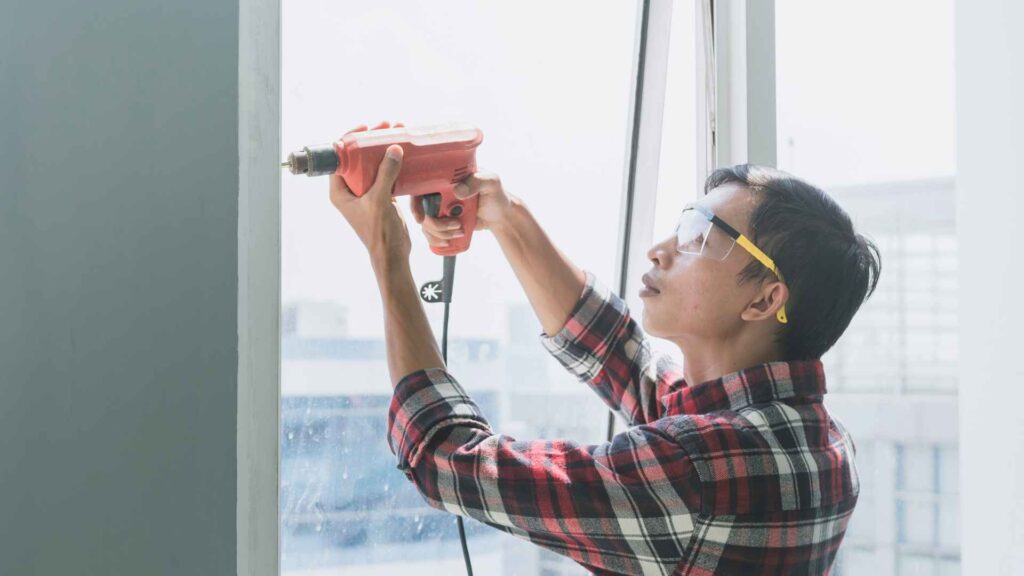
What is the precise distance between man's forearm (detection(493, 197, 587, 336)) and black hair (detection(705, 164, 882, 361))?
31cm

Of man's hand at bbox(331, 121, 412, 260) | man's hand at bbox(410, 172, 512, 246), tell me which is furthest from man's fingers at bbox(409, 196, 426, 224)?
man's hand at bbox(331, 121, 412, 260)

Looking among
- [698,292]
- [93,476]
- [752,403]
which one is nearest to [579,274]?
[698,292]

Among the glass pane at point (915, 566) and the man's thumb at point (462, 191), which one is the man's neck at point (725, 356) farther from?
the glass pane at point (915, 566)

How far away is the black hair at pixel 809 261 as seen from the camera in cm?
138

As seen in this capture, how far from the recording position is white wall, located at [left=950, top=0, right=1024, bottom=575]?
138 centimetres

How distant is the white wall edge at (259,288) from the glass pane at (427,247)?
281mm

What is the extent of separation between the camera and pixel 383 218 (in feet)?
3.86

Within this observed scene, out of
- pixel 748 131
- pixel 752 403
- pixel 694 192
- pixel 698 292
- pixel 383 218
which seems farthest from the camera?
pixel 694 192

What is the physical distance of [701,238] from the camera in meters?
1.44

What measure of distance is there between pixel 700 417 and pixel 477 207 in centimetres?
48

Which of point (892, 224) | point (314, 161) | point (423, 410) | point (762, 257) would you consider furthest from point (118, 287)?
point (892, 224)

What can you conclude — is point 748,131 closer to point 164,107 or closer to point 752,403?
point 752,403

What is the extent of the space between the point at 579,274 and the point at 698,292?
0.79 ft

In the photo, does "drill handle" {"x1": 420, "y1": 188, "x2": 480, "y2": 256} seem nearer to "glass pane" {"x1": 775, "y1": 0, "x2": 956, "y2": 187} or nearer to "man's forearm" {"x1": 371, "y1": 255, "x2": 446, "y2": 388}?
"man's forearm" {"x1": 371, "y1": 255, "x2": 446, "y2": 388}
